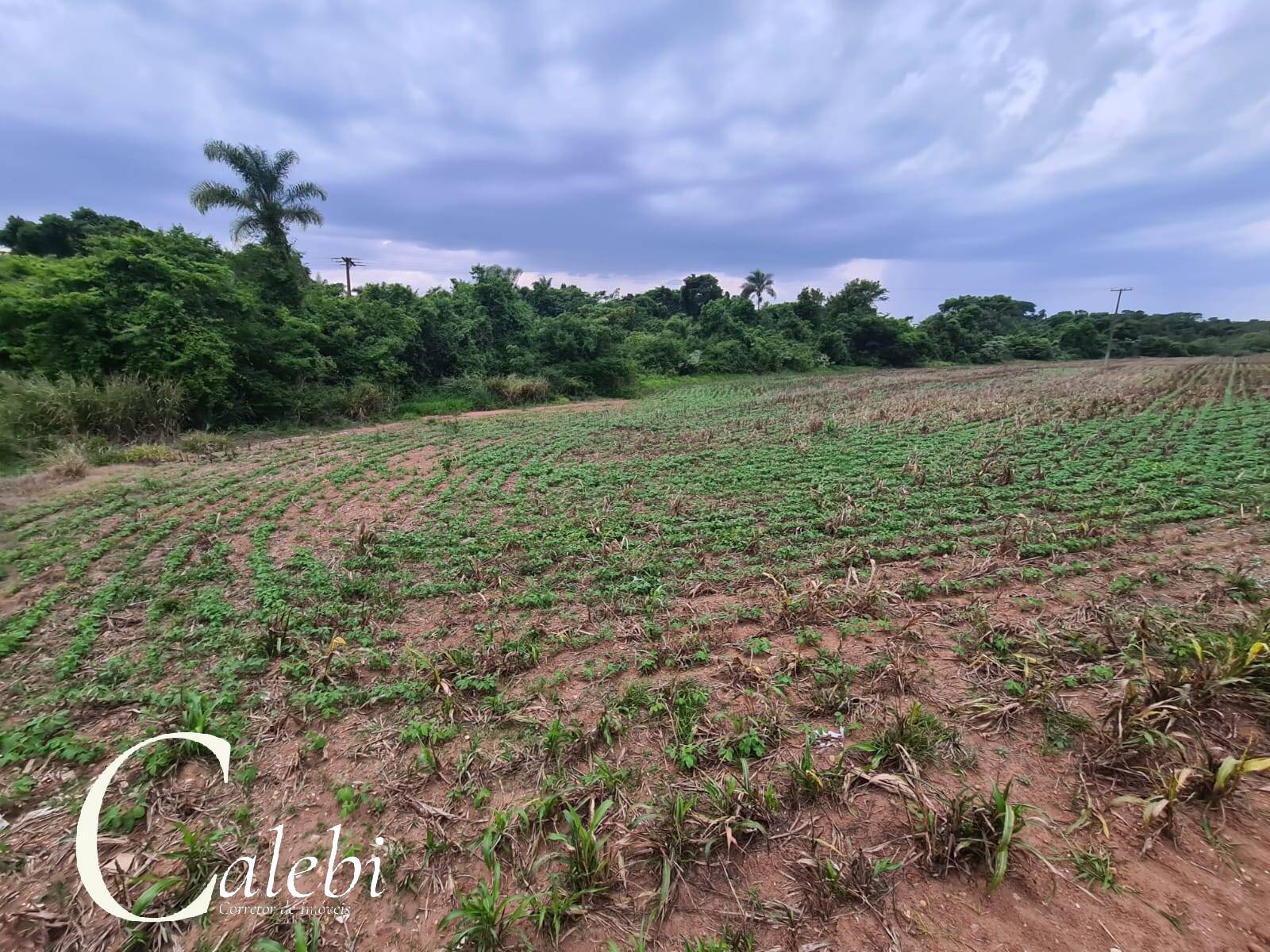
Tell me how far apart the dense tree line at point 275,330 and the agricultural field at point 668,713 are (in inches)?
250

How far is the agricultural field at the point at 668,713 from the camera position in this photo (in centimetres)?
252

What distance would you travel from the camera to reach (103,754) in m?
3.54

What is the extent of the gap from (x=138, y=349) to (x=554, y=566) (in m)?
13.5

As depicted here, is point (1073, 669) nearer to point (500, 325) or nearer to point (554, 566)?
point (554, 566)

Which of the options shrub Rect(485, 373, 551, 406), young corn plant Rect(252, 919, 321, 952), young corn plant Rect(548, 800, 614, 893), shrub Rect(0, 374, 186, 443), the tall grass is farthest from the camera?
shrub Rect(485, 373, 551, 406)

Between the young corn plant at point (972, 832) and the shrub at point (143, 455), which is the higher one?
the shrub at point (143, 455)

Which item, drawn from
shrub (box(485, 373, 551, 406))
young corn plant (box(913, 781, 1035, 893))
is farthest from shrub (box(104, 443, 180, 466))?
young corn plant (box(913, 781, 1035, 893))

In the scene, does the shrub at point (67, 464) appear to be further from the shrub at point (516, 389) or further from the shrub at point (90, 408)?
the shrub at point (516, 389)

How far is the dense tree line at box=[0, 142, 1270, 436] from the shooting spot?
1228 cm

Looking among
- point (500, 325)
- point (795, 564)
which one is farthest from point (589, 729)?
point (500, 325)
